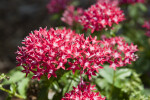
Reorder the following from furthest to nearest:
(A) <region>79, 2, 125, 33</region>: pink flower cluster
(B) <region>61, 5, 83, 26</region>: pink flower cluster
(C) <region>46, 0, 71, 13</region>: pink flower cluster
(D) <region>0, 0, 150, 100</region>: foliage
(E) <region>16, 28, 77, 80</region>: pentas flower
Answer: (C) <region>46, 0, 71, 13</region>: pink flower cluster → (B) <region>61, 5, 83, 26</region>: pink flower cluster → (A) <region>79, 2, 125, 33</region>: pink flower cluster → (D) <region>0, 0, 150, 100</region>: foliage → (E) <region>16, 28, 77, 80</region>: pentas flower

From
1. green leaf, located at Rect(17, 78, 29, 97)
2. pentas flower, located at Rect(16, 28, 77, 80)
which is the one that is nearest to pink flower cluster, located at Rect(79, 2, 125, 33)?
pentas flower, located at Rect(16, 28, 77, 80)

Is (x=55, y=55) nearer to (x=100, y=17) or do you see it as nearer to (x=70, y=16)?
(x=100, y=17)

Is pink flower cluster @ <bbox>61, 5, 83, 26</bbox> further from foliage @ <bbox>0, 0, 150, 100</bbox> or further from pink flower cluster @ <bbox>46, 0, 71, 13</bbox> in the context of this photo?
pink flower cluster @ <bbox>46, 0, 71, 13</bbox>

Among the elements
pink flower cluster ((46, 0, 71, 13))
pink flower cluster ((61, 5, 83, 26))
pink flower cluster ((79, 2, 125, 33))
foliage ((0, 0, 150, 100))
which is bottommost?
foliage ((0, 0, 150, 100))

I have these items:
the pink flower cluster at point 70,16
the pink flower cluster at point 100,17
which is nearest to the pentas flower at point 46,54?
the pink flower cluster at point 100,17

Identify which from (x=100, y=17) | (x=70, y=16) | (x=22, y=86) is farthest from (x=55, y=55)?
(x=70, y=16)

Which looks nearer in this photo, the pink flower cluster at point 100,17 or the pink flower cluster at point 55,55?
the pink flower cluster at point 55,55

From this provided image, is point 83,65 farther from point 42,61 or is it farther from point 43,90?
point 43,90

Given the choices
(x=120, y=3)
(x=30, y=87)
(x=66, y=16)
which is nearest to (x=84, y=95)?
(x=30, y=87)

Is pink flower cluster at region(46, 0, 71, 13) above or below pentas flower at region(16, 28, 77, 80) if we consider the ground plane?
above

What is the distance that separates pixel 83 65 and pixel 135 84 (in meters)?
1.19

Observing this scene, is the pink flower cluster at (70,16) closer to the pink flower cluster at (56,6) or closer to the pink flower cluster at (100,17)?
the pink flower cluster at (56,6)

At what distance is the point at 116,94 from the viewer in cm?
296

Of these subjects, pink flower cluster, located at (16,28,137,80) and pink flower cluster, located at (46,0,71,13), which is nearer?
pink flower cluster, located at (16,28,137,80)
